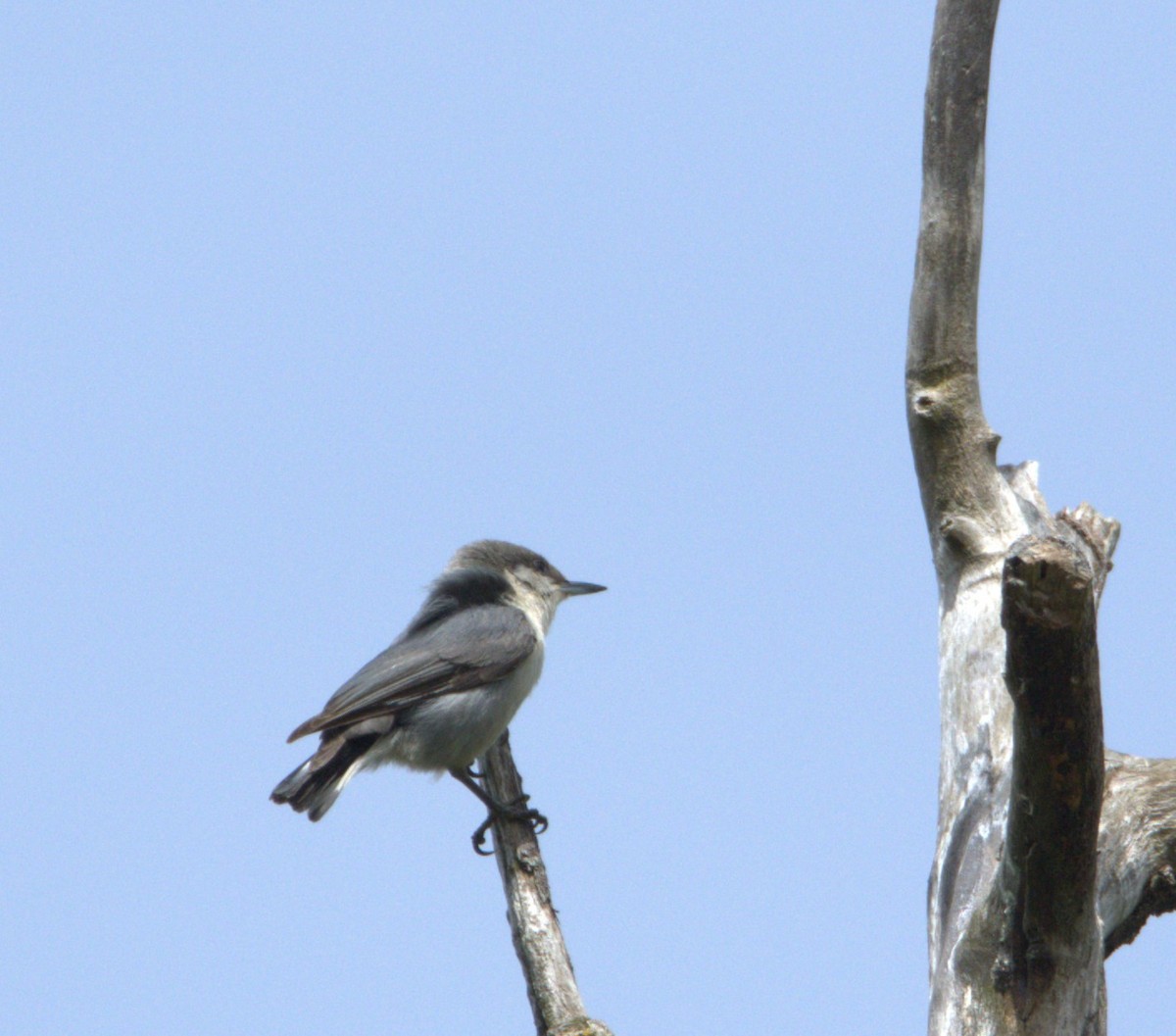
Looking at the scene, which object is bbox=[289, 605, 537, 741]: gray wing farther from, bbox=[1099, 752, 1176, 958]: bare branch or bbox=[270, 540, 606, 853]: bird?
bbox=[1099, 752, 1176, 958]: bare branch

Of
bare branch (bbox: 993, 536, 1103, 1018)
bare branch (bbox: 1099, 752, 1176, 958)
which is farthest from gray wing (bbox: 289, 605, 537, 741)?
bare branch (bbox: 993, 536, 1103, 1018)

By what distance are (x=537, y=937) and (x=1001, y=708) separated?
183 centimetres

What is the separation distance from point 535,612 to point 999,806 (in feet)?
13.7

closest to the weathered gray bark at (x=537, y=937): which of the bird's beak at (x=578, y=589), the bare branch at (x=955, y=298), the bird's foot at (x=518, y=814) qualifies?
the bird's foot at (x=518, y=814)

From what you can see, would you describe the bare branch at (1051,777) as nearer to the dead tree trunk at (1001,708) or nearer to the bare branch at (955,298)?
the dead tree trunk at (1001,708)

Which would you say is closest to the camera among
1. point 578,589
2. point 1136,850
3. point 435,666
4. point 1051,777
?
point 1051,777

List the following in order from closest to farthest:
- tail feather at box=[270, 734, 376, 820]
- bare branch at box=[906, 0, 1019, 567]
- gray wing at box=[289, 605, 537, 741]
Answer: bare branch at box=[906, 0, 1019, 567], tail feather at box=[270, 734, 376, 820], gray wing at box=[289, 605, 537, 741]

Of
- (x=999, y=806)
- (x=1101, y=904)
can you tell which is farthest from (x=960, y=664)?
(x=1101, y=904)

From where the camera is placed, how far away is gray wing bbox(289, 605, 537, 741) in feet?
21.1

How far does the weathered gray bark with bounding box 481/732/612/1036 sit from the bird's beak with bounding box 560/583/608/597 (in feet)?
9.02

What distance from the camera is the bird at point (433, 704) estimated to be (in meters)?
6.14

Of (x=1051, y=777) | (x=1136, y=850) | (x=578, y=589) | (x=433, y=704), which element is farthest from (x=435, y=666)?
(x=1051, y=777)

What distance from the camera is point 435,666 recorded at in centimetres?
670

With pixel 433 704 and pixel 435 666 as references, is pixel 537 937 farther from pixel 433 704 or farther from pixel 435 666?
pixel 435 666
